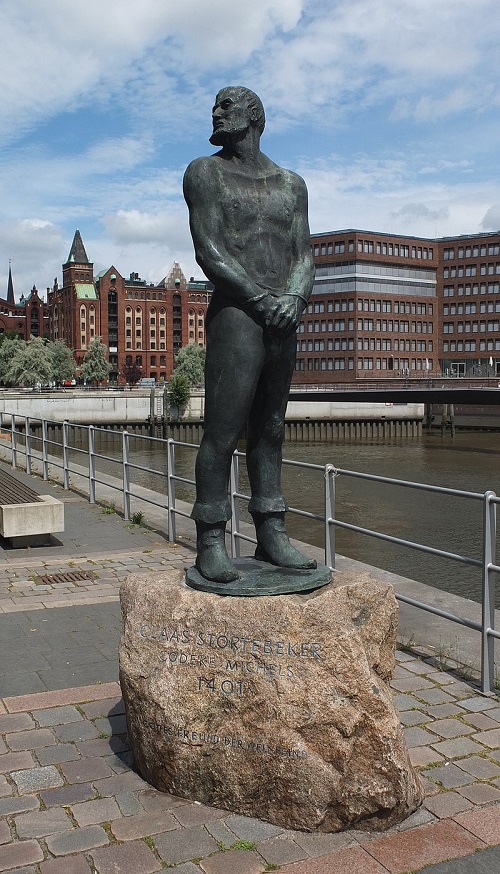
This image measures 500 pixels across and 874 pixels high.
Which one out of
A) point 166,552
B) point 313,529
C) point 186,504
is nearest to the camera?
point 166,552

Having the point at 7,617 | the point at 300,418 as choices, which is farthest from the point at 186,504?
the point at 300,418

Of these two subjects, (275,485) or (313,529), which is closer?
(275,485)

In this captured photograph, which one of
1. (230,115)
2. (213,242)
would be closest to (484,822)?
(213,242)

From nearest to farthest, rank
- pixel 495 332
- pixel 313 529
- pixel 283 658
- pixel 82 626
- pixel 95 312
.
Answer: pixel 283 658
pixel 82 626
pixel 313 529
pixel 495 332
pixel 95 312

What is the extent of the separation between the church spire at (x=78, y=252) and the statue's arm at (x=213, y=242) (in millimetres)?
132279

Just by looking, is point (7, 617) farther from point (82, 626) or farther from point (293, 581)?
point (293, 581)

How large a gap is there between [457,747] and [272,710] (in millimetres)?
1269

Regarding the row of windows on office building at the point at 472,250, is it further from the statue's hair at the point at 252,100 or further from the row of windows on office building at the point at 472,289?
the statue's hair at the point at 252,100

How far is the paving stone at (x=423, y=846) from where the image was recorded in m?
3.28

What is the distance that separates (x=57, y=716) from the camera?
4.74m

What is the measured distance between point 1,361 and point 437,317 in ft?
163

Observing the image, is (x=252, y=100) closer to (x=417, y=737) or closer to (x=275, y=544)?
(x=275, y=544)

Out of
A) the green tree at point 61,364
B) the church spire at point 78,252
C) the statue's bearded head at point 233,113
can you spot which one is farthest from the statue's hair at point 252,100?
the church spire at point 78,252

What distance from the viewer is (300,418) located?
60375 millimetres
